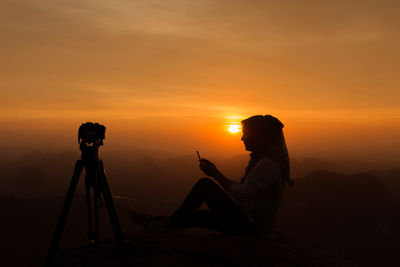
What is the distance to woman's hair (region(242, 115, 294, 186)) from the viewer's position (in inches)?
211

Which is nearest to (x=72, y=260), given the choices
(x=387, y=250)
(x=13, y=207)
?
(x=13, y=207)

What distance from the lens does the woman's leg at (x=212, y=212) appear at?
16.4 feet

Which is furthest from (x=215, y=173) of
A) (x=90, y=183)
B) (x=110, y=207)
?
(x=90, y=183)

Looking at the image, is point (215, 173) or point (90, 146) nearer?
point (90, 146)

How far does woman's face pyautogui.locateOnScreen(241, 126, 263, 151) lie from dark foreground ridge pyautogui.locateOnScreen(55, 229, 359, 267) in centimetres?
149

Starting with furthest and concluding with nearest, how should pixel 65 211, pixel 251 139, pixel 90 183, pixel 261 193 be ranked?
pixel 251 139
pixel 261 193
pixel 90 183
pixel 65 211

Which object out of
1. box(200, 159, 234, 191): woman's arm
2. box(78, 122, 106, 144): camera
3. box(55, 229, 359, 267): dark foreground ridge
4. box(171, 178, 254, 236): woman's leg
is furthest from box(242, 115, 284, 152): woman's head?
box(78, 122, 106, 144): camera

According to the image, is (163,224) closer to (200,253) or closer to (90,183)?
(200,253)

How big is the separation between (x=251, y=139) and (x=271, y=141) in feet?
1.10

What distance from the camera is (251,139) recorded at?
18.2ft

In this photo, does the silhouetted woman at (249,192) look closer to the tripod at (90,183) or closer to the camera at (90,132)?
the tripod at (90,183)

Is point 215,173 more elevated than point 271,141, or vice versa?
point 271,141

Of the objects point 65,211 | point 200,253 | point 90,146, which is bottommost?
point 200,253

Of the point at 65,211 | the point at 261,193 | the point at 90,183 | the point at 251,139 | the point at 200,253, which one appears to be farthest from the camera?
the point at 251,139
